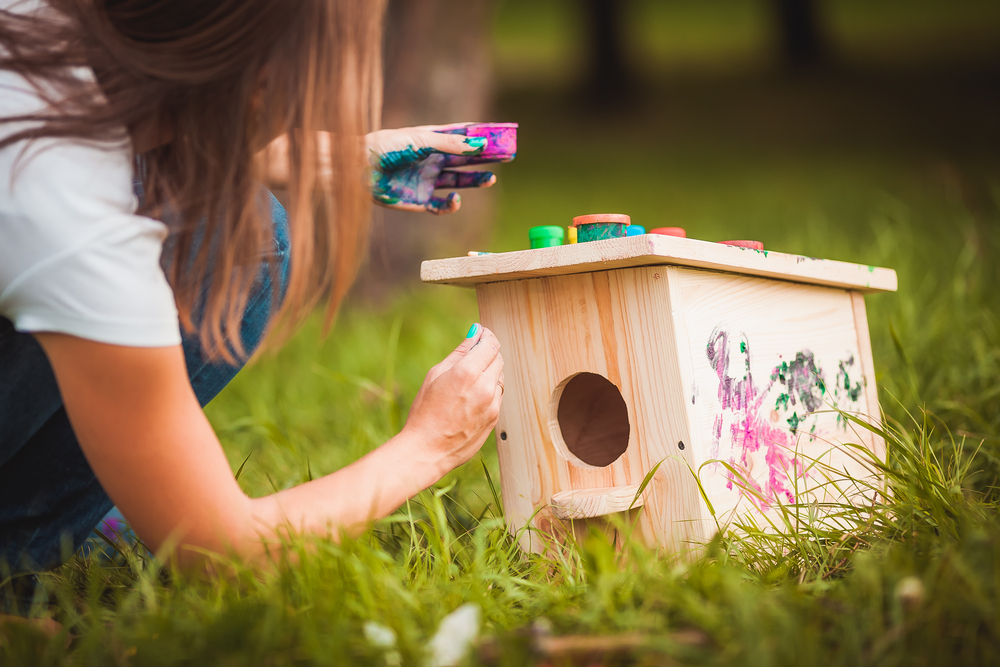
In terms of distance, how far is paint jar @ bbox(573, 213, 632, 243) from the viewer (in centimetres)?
130

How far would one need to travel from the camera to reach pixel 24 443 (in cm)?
123

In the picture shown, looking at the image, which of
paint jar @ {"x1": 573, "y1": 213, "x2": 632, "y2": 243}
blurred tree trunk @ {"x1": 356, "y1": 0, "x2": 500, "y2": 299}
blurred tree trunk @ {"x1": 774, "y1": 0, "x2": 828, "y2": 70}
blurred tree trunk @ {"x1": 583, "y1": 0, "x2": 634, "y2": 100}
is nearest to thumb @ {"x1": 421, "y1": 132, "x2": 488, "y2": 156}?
paint jar @ {"x1": 573, "y1": 213, "x2": 632, "y2": 243}

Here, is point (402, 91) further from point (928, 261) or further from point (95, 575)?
point (95, 575)

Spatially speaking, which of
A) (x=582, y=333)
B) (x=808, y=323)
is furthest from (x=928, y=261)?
(x=582, y=333)

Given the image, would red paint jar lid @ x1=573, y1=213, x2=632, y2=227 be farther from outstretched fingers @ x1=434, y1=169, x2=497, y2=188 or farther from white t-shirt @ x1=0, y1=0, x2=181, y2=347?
white t-shirt @ x1=0, y1=0, x2=181, y2=347

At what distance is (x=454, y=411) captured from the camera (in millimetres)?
1210

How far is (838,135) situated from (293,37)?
25.7 feet

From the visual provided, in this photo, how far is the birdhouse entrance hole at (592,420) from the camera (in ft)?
5.14

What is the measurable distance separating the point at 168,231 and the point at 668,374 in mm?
762

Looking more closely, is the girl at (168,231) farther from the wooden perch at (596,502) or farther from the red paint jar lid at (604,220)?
the red paint jar lid at (604,220)

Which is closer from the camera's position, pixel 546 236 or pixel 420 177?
pixel 546 236

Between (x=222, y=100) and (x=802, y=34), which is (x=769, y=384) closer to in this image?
(x=222, y=100)

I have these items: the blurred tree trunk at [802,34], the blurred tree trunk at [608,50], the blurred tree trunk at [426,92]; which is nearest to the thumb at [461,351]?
the blurred tree trunk at [426,92]

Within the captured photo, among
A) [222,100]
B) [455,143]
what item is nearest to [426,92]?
[455,143]
